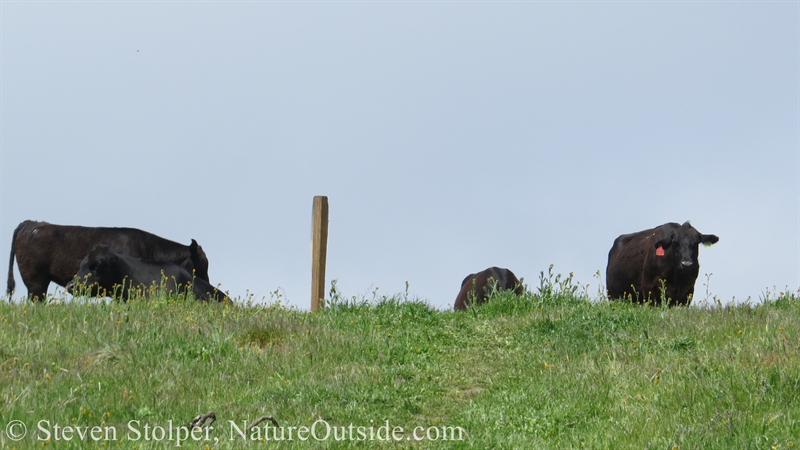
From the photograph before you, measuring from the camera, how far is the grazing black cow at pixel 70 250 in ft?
65.9

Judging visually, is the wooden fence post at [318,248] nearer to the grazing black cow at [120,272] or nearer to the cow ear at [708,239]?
the grazing black cow at [120,272]

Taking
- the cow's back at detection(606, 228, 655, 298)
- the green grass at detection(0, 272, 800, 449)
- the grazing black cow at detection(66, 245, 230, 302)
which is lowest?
the green grass at detection(0, 272, 800, 449)

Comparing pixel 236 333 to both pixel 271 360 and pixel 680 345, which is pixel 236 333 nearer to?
pixel 271 360

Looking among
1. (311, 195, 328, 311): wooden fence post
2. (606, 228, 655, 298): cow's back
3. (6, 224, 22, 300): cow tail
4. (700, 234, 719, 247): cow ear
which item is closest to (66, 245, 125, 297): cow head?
(6, 224, 22, 300): cow tail

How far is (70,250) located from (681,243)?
48.1 ft

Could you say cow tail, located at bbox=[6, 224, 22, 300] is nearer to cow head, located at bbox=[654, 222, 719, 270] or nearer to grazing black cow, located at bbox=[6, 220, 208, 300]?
grazing black cow, located at bbox=[6, 220, 208, 300]

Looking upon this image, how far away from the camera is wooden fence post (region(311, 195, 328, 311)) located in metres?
15.6

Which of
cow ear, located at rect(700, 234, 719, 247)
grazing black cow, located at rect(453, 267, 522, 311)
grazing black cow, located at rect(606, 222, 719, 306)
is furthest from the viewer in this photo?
grazing black cow, located at rect(453, 267, 522, 311)

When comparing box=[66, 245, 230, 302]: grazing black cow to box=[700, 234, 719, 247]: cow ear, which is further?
box=[700, 234, 719, 247]: cow ear

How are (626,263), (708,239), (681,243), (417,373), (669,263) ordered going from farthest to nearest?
1. (626,263)
2. (708,239)
3. (669,263)
4. (681,243)
5. (417,373)

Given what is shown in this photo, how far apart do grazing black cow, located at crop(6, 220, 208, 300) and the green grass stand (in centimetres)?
727

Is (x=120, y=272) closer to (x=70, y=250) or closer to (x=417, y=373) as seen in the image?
(x=70, y=250)

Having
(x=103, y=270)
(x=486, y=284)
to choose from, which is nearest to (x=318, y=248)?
(x=103, y=270)

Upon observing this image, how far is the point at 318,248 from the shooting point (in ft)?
51.5
